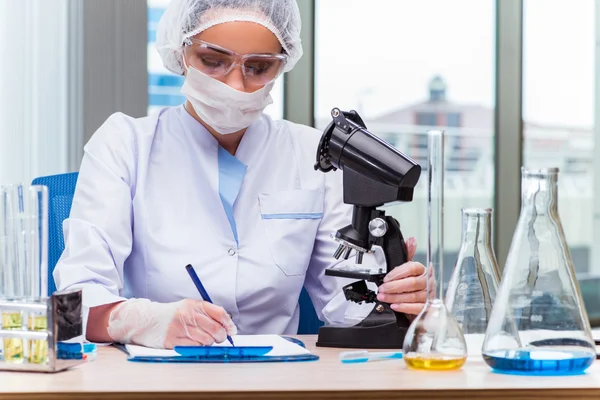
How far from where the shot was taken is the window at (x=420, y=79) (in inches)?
175

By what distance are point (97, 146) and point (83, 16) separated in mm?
1769

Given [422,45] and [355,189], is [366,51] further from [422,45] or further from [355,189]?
[355,189]

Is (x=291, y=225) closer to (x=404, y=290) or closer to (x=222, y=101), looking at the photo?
(x=222, y=101)

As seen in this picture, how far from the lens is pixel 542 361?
3.20 ft

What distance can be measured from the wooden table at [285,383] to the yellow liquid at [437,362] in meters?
0.01

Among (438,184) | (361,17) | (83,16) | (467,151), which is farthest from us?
(467,151)

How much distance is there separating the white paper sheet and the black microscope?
72 millimetres

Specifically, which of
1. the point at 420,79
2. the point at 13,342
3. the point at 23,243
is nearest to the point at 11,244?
the point at 23,243

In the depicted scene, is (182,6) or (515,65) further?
(515,65)

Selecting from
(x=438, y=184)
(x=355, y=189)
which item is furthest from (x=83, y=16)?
(x=438, y=184)

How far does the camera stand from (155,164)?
177 centimetres

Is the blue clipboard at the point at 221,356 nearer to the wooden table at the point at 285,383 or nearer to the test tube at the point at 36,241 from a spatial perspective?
the wooden table at the point at 285,383

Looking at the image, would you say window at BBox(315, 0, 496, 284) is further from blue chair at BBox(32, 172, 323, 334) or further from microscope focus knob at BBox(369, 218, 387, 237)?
microscope focus knob at BBox(369, 218, 387, 237)

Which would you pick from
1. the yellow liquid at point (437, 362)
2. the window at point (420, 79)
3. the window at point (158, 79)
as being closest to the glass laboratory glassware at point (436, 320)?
the yellow liquid at point (437, 362)
